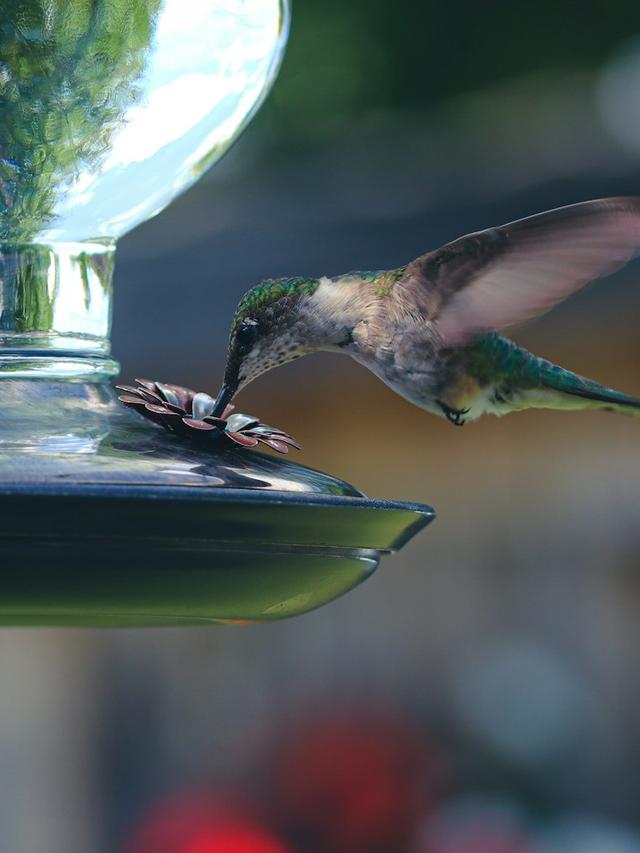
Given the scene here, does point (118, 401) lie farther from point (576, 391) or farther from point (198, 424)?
point (576, 391)

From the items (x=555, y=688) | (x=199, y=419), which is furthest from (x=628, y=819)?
(x=199, y=419)

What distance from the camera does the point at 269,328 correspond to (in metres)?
1.77

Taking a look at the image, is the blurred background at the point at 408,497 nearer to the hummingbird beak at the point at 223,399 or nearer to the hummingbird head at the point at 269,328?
the hummingbird head at the point at 269,328

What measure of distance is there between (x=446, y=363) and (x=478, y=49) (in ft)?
15.2

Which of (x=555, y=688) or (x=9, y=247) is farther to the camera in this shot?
(x=555, y=688)

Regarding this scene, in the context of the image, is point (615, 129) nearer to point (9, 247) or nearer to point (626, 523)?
point (626, 523)

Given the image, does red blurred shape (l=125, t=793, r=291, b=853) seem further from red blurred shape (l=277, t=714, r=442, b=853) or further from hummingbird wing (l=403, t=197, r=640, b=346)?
hummingbird wing (l=403, t=197, r=640, b=346)

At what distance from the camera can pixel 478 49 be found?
6.27 metres

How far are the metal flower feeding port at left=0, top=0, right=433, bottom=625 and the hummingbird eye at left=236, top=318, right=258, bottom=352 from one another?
0.17 metres

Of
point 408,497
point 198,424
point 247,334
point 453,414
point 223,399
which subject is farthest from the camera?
point 408,497

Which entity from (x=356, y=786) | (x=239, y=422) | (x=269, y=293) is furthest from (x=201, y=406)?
(x=356, y=786)

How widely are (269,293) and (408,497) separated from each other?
15.3ft

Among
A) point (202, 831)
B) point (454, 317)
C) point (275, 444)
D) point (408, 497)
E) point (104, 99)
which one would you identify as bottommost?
point (202, 831)

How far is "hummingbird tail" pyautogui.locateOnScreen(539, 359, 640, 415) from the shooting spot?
1890 millimetres
